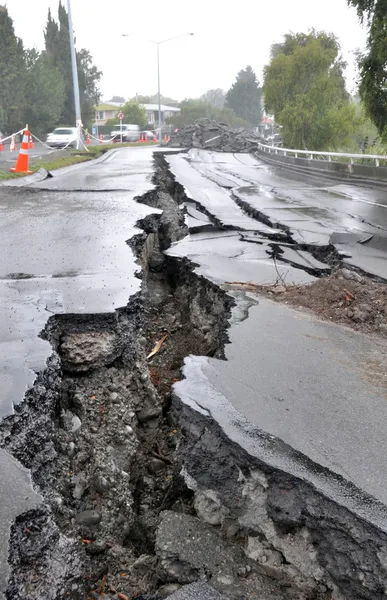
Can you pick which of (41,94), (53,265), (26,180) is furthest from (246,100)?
(53,265)

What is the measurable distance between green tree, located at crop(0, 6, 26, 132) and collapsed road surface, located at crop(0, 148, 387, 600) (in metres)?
36.2

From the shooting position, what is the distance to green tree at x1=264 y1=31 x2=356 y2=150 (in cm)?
2778

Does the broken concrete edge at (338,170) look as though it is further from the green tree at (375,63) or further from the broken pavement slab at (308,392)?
the broken pavement slab at (308,392)

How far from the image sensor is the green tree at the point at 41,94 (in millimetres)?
42244

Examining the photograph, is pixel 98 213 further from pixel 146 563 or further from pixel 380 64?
pixel 380 64

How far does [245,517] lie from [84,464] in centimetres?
106

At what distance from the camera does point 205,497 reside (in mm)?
2840

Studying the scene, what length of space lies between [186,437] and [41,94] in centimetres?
4429

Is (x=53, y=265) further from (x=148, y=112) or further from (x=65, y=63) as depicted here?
(x=148, y=112)

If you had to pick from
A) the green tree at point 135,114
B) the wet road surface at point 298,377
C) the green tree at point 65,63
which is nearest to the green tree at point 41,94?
the green tree at point 65,63

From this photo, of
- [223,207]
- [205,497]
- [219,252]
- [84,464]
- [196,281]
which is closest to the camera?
[205,497]

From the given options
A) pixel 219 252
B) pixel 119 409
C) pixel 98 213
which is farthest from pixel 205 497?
pixel 98 213

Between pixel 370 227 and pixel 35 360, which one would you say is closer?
pixel 35 360

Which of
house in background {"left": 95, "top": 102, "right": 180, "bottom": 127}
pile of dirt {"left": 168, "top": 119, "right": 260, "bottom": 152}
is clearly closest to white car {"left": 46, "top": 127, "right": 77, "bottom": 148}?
pile of dirt {"left": 168, "top": 119, "right": 260, "bottom": 152}
